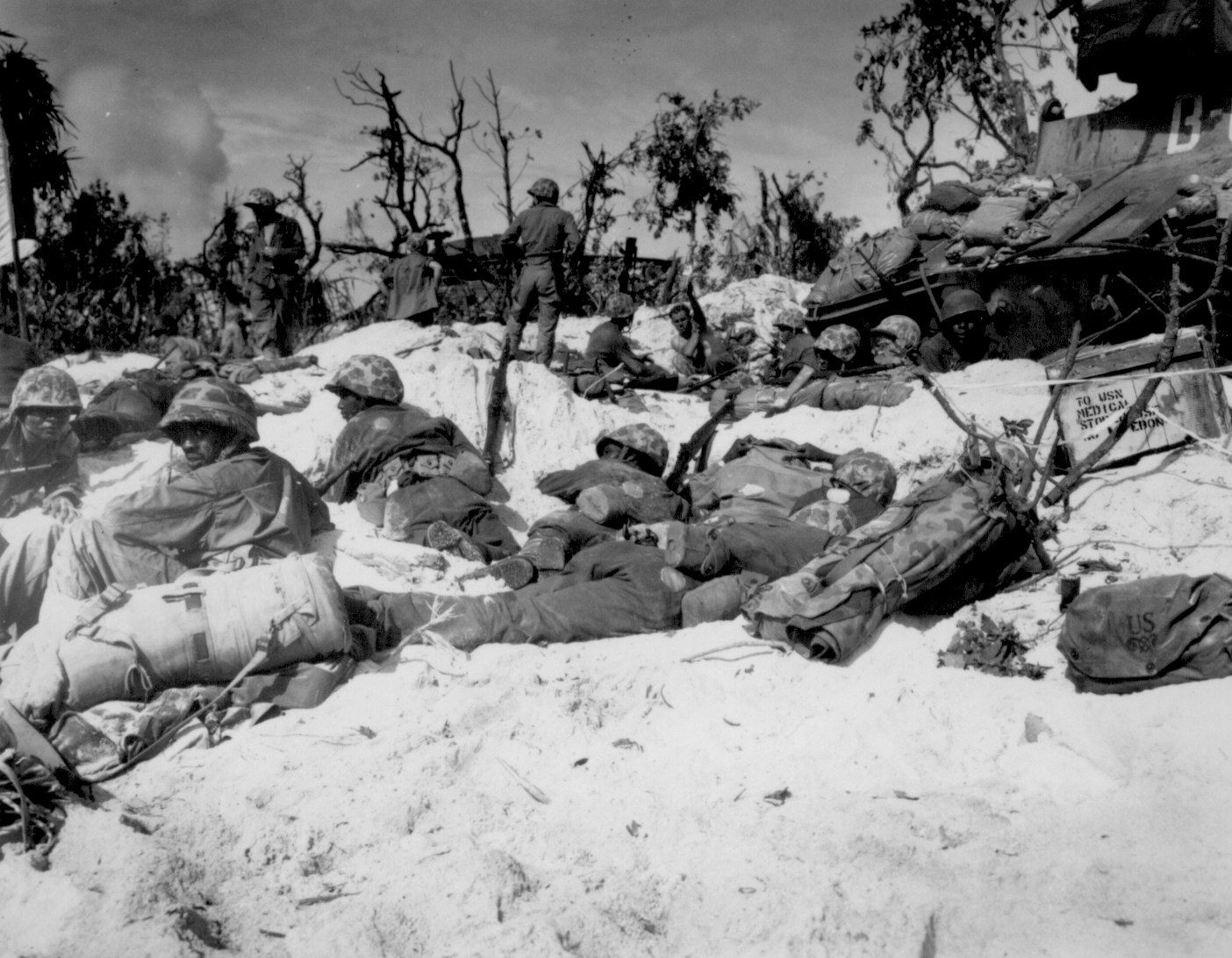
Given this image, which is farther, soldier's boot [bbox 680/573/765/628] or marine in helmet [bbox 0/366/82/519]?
marine in helmet [bbox 0/366/82/519]

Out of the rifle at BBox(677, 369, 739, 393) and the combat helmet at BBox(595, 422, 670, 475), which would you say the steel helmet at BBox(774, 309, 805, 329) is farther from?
the combat helmet at BBox(595, 422, 670, 475)

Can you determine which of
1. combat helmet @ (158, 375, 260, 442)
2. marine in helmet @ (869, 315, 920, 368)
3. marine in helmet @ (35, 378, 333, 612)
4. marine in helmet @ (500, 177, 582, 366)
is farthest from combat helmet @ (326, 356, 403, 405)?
marine in helmet @ (869, 315, 920, 368)

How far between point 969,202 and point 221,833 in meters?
8.84

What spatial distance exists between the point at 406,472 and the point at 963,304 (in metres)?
4.70

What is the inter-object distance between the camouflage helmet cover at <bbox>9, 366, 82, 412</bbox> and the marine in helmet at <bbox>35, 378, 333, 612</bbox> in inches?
52.8

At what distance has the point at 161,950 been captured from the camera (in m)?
2.34

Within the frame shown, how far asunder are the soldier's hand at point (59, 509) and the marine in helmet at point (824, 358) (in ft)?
16.2

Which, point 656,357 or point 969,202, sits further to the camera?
point 656,357

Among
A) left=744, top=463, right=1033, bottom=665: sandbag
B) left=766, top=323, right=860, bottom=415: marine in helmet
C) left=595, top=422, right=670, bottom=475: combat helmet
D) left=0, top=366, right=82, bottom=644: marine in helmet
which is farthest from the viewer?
left=766, top=323, right=860, bottom=415: marine in helmet

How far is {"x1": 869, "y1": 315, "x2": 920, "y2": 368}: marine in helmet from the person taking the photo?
323 inches

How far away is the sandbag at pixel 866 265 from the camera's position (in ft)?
29.1

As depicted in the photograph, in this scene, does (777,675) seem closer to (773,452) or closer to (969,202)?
(773,452)

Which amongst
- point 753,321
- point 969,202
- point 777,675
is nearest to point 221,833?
point 777,675

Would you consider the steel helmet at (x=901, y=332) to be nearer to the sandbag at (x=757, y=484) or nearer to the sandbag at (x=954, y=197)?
the sandbag at (x=954, y=197)
